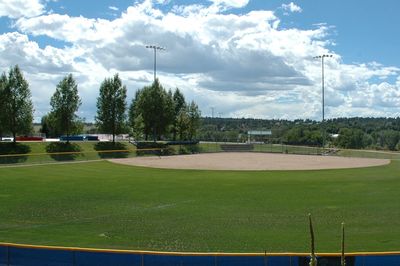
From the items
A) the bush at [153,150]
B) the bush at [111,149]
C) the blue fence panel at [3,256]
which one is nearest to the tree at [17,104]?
the bush at [111,149]

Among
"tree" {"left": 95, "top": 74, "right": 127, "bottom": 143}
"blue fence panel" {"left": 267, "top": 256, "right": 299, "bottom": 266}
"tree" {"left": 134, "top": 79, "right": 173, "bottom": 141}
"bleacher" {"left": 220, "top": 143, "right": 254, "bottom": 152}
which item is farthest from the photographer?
"bleacher" {"left": 220, "top": 143, "right": 254, "bottom": 152}

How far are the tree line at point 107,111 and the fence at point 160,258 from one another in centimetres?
6280

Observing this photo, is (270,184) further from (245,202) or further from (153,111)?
(153,111)

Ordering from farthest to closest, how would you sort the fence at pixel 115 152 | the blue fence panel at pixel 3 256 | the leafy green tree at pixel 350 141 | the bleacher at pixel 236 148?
the leafy green tree at pixel 350 141 < the bleacher at pixel 236 148 < the fence at pixel 115 152 < the blue fence panel at pixel 3 256

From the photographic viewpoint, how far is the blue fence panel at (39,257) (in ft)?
40.2

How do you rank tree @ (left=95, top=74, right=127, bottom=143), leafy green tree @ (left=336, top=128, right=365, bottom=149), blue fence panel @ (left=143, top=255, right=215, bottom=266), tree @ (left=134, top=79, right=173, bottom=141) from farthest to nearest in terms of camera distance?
leafy green tree @ (left=336, top=128, right=365, bottom=149) < tree @ (left=134, top=79, right=173, bottom=141) < tree @ (left=95, top=74, right=127, bottom=143) < blue fence panel @ (left=143, top=255, right=215, bottom=266)

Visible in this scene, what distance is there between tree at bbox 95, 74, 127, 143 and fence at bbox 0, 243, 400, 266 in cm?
7131

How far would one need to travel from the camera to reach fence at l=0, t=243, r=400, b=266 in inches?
463

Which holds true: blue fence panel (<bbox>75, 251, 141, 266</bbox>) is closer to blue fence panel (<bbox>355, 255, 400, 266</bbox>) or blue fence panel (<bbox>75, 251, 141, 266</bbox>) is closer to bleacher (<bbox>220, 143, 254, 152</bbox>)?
blue fence panel (<bbox>355, 255, 400, 266</bbox>)

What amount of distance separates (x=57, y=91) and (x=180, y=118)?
111ft

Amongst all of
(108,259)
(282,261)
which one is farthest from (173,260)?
(282,261)

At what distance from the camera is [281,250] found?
57.7 ft

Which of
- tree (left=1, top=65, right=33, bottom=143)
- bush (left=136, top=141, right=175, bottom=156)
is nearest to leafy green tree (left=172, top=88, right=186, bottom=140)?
bush (left=136, top=141, right=175, bottom=156)

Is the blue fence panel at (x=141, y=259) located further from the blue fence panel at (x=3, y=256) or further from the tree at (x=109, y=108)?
the tree at (x=109, y=108)
